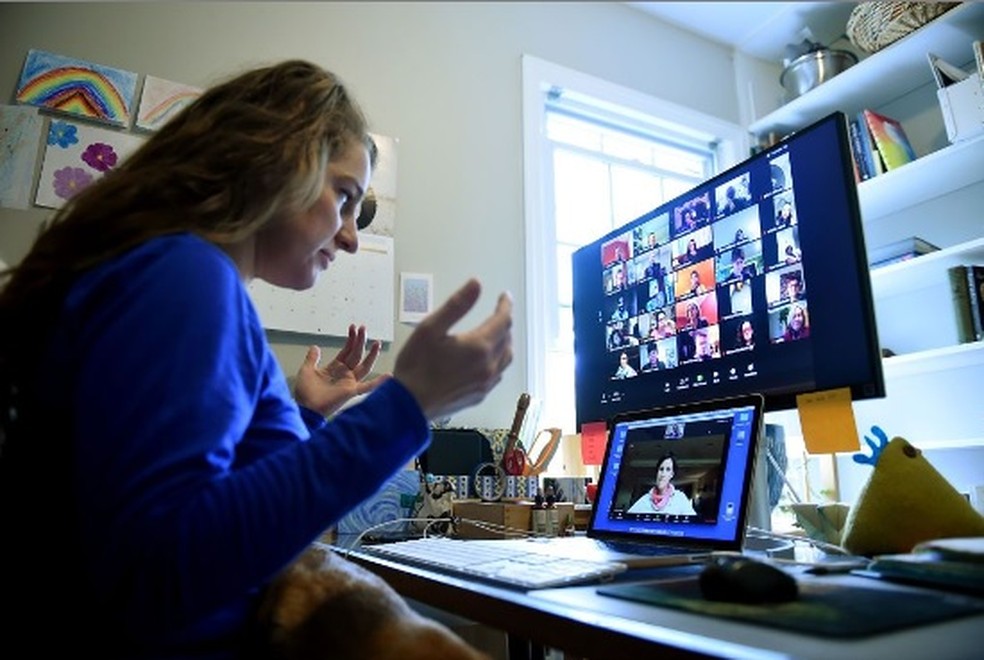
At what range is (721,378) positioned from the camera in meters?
1.10

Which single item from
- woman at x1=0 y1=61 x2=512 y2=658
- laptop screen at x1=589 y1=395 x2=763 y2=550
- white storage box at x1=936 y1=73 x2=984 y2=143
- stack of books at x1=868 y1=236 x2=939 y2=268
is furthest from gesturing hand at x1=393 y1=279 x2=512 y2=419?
white storage box at x1=936 y1=73 x2=984 y2=143

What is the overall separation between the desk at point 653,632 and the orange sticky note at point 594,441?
65 cm

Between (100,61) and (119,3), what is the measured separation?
20 centimetres

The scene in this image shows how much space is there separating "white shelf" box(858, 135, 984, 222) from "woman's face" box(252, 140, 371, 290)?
1726mm

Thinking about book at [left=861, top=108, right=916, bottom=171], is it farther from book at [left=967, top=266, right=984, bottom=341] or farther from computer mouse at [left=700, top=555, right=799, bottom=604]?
computer mouse at [left=700, top=555, right=799, bottom=604]

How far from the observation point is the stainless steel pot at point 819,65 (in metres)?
2.59

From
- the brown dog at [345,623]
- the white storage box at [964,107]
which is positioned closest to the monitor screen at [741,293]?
the brown dog at [345,623]

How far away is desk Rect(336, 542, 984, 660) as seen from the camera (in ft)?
1.40

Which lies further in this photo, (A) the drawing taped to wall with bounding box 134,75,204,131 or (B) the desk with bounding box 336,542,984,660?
(A) the drawing taped to wall with bounding box 134,75,204,131

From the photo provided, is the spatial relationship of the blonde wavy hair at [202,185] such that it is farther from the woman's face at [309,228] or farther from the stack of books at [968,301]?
the stack of books at [968,301]

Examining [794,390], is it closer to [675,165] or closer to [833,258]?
[833,258]

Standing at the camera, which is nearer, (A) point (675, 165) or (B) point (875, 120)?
(B) point (875, 120)

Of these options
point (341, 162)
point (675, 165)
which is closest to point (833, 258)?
point (341, 162)

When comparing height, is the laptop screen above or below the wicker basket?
below
